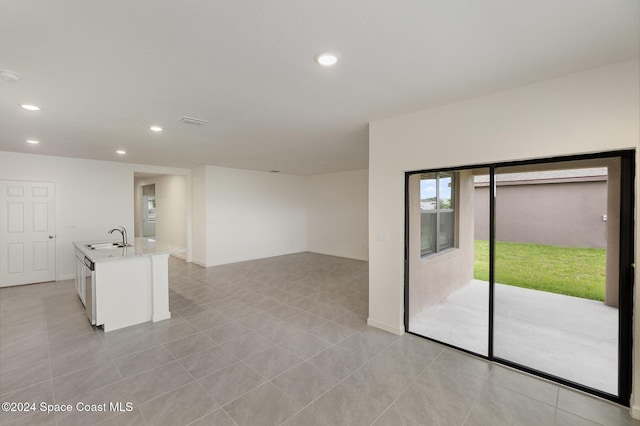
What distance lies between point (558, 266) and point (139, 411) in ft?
13.6

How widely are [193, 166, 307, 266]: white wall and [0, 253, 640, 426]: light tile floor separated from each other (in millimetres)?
3170

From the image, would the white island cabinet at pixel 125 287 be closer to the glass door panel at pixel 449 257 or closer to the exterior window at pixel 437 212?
the glass door panel at pixel 449 257

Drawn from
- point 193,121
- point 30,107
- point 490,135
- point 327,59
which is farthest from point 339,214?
point 30,107

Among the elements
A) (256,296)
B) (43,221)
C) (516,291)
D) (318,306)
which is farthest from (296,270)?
(43,221)

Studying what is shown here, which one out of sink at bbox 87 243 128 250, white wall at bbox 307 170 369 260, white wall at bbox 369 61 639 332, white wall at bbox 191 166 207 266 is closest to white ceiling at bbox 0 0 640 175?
white wall at bbox 369 61 639 332

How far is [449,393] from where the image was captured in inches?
87.8

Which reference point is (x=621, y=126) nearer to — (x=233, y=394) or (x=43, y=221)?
(x=233, y=394)

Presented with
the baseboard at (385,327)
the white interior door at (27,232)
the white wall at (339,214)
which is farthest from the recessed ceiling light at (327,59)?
the white interior door at (27,232)

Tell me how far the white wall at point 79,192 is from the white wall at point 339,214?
511 cm

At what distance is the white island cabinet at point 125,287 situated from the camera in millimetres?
3383

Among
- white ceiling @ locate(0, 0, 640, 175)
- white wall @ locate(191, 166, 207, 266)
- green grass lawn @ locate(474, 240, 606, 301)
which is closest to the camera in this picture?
white ceiling @ locate(0, 0, 640, 175)

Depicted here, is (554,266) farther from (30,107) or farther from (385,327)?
(30,107)

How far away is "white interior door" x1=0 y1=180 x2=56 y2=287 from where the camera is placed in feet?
17.2

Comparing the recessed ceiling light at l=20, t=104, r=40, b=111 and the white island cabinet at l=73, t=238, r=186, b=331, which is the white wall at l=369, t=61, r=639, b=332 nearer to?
the white island cabinet at l=73, t=238, r=186, b=331
